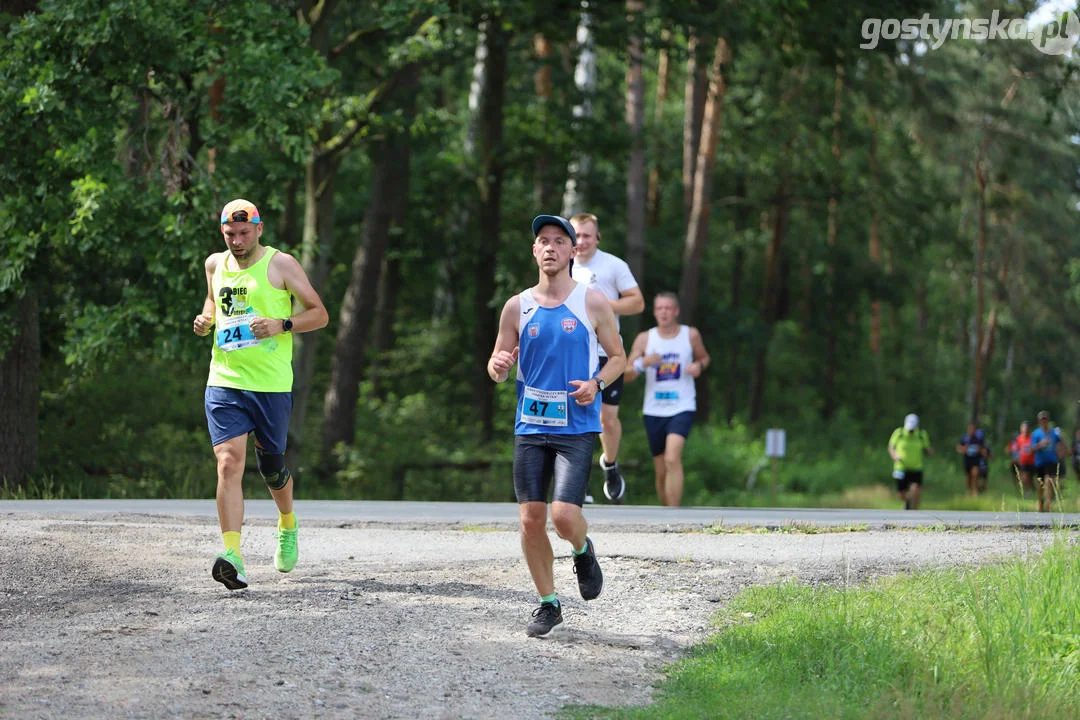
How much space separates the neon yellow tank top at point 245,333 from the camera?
8.11 metres

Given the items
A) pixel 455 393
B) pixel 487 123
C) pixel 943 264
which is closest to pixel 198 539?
pixel 487 123

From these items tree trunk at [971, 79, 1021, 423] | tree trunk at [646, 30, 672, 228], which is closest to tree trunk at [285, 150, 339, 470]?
tree trunk at [646, 30, 672, 228]

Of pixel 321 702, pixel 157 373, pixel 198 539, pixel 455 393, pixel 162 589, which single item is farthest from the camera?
pixel 455 393

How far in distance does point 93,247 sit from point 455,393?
59.4 ft

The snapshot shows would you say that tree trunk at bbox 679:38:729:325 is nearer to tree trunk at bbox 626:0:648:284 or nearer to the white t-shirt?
tree trunk at bbox 626:0:648:284

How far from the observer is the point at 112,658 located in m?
6.56

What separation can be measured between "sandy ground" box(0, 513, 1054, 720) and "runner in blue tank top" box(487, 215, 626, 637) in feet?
1.99

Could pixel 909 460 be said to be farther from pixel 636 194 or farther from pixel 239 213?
pixel 239 213

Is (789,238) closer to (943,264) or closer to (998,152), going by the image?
(998,152)

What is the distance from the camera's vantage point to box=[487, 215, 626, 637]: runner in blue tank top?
7117 mm

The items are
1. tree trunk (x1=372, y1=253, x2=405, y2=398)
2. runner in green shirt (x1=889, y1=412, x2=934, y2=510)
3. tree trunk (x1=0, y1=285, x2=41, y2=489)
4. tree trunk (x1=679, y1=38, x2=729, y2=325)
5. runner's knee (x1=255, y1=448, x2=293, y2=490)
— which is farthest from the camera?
tree trunk (x1=372, y1=253, x2=405, y2=398)

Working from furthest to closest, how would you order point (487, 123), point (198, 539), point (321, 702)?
point (487, 123)
point (198, 539)
point (321, 702)

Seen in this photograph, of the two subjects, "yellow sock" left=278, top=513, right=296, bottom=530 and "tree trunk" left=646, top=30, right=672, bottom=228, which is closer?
"yellow sock" left=278, top=513, right=296, bottom=530

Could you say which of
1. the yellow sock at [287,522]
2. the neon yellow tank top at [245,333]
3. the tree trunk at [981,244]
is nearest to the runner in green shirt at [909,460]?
the yellow sock at [287,522]
